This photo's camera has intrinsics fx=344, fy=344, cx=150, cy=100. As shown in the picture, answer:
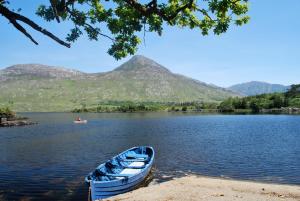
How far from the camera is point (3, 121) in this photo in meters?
153

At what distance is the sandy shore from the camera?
2728 centimetres

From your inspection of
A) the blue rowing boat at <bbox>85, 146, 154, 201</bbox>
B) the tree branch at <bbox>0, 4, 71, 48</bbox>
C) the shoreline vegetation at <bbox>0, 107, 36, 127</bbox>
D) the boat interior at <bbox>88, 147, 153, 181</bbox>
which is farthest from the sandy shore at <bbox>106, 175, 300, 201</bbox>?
the shoreline vegetation at <bbox>0, 107, 36, 127</bbox>

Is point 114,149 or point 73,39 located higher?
point 73,39

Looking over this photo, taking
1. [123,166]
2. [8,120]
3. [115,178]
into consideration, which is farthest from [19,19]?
[8,120]

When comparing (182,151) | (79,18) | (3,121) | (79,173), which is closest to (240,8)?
(79,18)

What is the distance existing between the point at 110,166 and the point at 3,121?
13037cm

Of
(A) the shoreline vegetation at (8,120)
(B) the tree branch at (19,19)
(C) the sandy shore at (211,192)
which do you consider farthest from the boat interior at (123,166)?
(A) the shoreline vegetation at (8,120)

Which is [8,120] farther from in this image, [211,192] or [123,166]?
[211,192]

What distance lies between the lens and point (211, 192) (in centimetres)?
2948

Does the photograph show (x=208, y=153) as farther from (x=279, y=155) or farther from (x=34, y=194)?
(x=34, y=194)

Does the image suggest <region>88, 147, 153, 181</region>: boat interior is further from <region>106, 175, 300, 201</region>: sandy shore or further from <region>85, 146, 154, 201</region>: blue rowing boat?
<region>106, 175, 300, 201</region>: sandy shore

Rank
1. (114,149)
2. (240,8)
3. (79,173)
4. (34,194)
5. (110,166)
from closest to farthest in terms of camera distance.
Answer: (240,8) → (34,194) → (110,166) → (79,173) → (114,149)

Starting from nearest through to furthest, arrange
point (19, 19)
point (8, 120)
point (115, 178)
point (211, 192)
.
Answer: point (19, 19), point (211, 192), point (115, 178), point (8, 120)

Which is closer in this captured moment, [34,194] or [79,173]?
[34,194]
